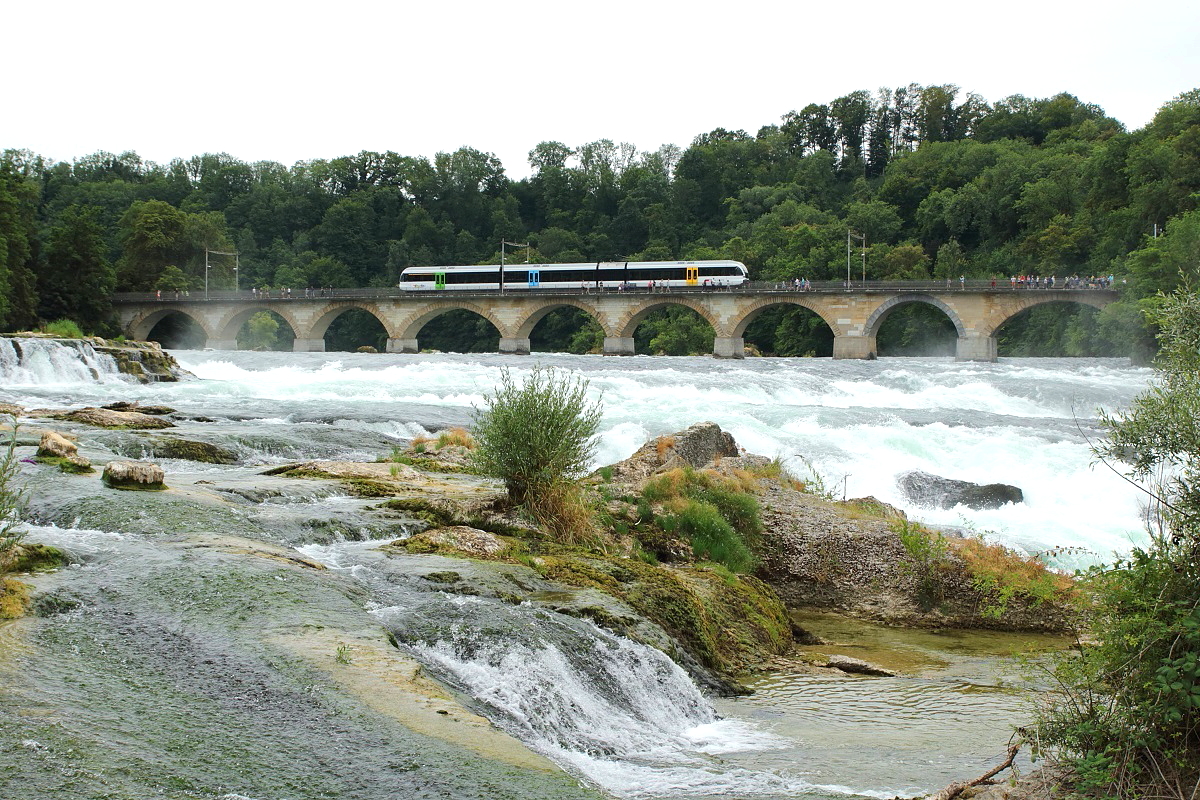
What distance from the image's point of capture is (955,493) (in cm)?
1717

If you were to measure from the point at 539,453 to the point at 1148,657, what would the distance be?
6232 mm

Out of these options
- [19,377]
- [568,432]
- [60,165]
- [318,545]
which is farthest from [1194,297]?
[60,165]

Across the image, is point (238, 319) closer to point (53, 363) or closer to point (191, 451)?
point (53, 363)

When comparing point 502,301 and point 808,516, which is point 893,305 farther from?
point 808,516

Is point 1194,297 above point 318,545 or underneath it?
above

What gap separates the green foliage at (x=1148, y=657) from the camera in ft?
16.2

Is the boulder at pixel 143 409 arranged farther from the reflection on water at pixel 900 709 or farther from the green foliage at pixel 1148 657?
the green foliage at pixel 1148 657

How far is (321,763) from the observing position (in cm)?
498

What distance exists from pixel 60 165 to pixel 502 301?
84.5 m

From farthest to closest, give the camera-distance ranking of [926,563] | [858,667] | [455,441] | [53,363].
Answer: [53,363]
[455,441]
[926,563]
[858,667]

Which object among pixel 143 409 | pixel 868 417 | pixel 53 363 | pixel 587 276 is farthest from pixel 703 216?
pixel 143 409

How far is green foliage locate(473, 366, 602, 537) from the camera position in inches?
412

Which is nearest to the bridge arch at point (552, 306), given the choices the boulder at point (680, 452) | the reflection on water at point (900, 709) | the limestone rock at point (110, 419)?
the limestone rock at point (110, 419)

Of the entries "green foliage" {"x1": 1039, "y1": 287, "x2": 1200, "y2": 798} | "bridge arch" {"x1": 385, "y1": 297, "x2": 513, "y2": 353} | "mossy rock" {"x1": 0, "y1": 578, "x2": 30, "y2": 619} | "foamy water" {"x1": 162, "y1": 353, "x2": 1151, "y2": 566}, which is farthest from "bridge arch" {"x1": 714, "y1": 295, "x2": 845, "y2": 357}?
"mossy rock" {"x1": 0, "y1": 578, "x2": 30, "y2": 619}
